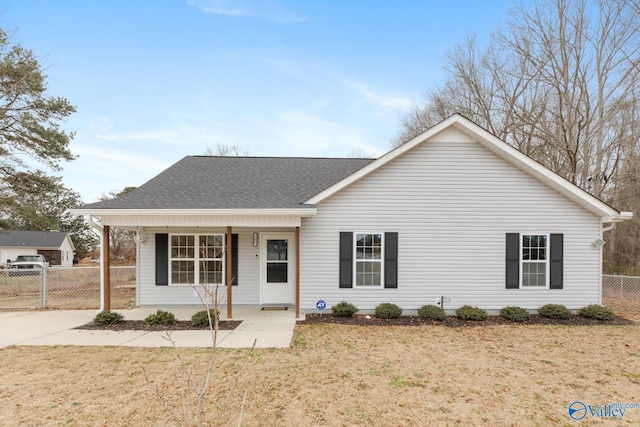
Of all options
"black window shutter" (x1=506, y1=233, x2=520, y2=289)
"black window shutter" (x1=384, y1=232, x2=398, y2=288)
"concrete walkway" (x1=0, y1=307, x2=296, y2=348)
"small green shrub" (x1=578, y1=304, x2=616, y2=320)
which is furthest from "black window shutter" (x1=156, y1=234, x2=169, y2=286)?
"small green shrub" (x1=578, y1=304, x2=616, y2=320)

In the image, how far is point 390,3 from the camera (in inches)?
560

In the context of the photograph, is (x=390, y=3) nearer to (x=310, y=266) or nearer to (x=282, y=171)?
(x=282, y=171)

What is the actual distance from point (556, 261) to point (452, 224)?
2.94 m

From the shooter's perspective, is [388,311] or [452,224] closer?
[388,311]

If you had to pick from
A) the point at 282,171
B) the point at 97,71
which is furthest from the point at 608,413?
the point at 97,71

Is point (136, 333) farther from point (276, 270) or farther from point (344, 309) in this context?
point (344, 309)

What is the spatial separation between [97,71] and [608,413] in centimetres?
1782

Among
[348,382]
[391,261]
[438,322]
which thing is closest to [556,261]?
[438,322]

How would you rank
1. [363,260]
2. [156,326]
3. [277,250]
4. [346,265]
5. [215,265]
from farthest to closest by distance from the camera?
[277,250] < [215,265] < [363,260] < [346,265] < [156,326]

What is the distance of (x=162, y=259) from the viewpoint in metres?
9.29

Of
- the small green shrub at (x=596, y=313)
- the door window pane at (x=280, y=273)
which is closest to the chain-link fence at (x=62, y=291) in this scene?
the door window pane at (x=280, y=273)

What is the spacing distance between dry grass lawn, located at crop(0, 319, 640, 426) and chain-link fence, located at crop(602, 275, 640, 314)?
4.56 meters

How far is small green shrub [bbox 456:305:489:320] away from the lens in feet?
26.7

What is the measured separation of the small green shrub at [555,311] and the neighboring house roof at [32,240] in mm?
47058
